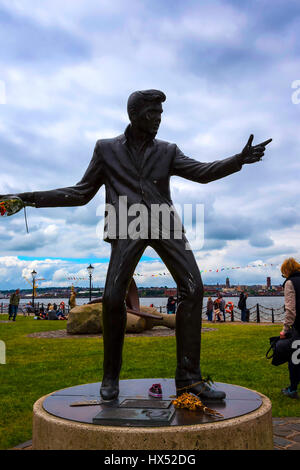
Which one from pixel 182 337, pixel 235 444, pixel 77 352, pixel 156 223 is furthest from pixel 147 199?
pixel 77 352

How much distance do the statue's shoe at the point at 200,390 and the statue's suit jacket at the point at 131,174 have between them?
4.33ft

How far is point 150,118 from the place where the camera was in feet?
13.0

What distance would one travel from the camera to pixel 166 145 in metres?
4.18

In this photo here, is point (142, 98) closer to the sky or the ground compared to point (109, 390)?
closer to the sky

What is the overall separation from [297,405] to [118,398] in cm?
311

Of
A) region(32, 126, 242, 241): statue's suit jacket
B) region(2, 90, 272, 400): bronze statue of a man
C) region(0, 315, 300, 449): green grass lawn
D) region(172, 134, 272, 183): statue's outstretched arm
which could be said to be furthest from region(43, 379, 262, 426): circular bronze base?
region(172, 134, 272, 183): statue's outstretched arm

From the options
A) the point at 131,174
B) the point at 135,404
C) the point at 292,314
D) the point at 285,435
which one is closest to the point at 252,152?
the point at 131,174

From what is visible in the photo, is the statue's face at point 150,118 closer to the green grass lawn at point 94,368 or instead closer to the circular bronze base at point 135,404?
the circular bronze base at point 135,404

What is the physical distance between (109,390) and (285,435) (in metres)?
2.01

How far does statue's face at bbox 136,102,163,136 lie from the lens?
3.94 meters

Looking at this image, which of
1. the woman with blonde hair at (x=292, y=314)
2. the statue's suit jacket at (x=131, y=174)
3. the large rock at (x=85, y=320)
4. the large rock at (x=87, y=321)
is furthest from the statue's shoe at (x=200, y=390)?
the large rock at (x=85, y=320)

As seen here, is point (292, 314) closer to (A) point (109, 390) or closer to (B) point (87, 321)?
(A) point (109, 390)
